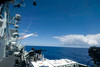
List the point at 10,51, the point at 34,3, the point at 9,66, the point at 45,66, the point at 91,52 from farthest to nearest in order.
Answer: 1. the point at 10,51
2. the point at 45,66
3. the point at 34,3
4. the point at 9,66
5. the point at 91,52

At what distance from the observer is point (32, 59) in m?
17.7

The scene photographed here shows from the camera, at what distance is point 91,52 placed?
5.57 meters

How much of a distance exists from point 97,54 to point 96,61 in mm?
690

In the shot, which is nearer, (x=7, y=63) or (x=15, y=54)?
(x=7, y=63)

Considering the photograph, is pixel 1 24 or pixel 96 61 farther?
pixel 1 24

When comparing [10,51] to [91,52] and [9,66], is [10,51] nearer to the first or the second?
[9,66]

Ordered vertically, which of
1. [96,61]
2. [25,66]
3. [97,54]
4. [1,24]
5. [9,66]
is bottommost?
[25,66]

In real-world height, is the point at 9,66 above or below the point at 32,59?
above

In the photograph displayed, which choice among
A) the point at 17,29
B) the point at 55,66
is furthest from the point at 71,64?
the point at 17,29

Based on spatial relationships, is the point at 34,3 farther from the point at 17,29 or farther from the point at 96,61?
the point at 17,29

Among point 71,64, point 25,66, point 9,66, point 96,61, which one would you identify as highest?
point 96,61

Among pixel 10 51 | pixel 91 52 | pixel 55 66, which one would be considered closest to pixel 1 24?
pixel 10 51

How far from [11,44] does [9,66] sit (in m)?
10.1

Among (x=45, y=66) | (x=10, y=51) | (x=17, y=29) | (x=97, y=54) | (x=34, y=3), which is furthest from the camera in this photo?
(x=17, y=29)
